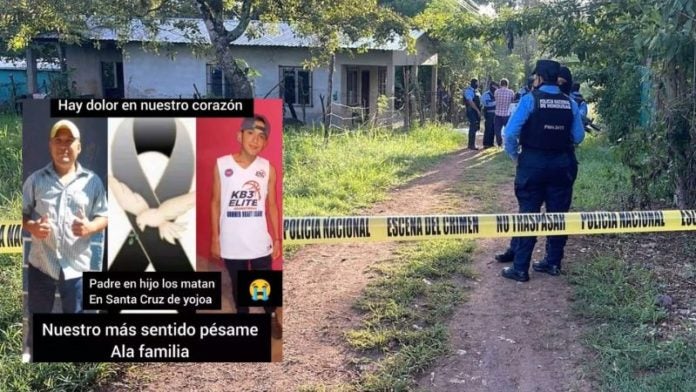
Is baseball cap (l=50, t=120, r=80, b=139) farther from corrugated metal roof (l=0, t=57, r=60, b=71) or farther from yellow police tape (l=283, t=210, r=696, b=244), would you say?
corrugated metal roof (l=0, t=57, r=60, b=71)

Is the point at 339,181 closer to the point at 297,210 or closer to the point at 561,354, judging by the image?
the point at 297,210

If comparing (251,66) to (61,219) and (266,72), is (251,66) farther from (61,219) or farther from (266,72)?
(61,219)

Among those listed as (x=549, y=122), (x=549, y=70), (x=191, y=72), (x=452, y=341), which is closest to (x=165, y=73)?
(x=191, y=72)

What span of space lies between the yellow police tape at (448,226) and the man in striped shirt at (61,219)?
0.66 meters

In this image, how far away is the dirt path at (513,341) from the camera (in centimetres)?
396

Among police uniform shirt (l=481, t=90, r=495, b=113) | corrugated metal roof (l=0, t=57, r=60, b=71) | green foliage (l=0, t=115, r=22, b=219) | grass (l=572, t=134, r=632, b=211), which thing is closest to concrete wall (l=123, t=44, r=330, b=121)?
corrugated metal roof (l=0, t=57, r=60, b=71)

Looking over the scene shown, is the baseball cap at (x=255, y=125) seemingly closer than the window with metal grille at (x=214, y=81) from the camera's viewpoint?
Yes

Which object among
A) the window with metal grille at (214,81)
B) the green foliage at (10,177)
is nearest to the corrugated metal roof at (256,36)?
the window with metal grille at (214,81)

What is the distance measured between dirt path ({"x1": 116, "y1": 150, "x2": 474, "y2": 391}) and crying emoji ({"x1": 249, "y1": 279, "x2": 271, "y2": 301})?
158 cm

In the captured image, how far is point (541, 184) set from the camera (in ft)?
17.6

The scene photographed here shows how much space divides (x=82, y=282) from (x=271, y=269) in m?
0.66

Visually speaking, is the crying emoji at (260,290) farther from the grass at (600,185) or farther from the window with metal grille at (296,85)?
the window with metal grille at (296,85)

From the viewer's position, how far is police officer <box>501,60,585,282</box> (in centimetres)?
524

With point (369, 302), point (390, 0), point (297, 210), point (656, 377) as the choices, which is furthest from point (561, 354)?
point (390, 0)
